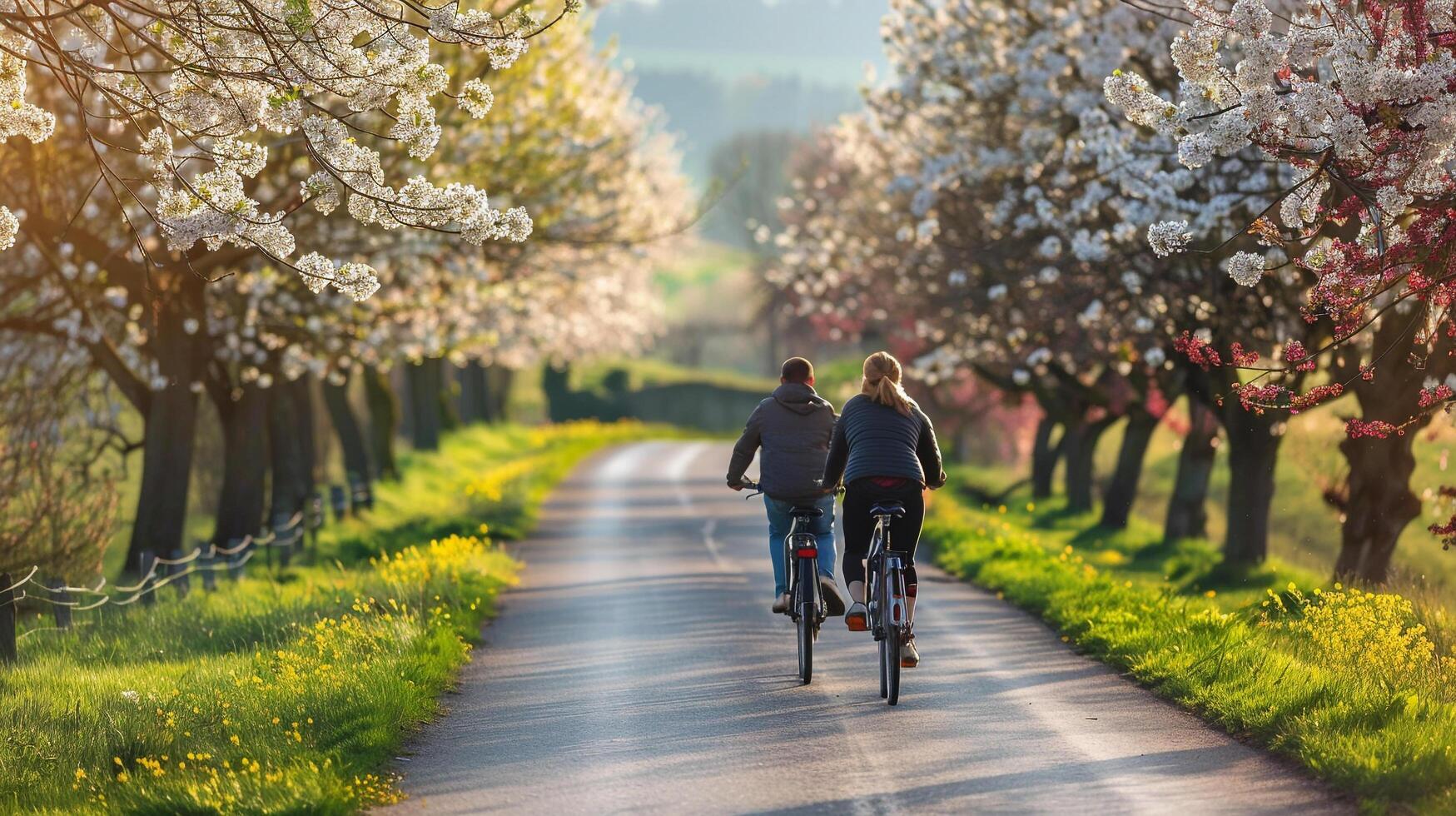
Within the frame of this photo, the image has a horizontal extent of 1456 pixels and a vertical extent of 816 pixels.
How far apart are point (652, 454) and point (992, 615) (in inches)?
1266

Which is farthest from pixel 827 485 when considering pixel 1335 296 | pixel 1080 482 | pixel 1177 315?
pixel 1080 482

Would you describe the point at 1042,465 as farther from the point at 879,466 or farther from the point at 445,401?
the point at 879,466

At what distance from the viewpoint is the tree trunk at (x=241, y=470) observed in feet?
73.3

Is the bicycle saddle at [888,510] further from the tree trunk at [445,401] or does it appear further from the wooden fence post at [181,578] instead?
the tree trunk at [445,401]

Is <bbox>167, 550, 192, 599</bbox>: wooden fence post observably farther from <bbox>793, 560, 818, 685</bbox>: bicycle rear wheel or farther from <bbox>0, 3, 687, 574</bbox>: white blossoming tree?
<bbox>793, 560, 818, 685</bbox>: bicycle rear wheel

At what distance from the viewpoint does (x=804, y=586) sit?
11.1 meters

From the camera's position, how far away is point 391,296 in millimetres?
22969

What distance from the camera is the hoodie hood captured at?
11.8 metres

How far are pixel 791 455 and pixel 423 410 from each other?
28168mm

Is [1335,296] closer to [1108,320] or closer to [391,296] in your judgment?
[1108,320]

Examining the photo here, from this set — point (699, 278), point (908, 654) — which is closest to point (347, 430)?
point (908, 654)

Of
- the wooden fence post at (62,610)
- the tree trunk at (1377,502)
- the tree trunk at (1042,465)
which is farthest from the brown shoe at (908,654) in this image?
the tree trunk at (1042,465)

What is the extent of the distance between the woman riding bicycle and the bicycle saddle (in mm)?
51

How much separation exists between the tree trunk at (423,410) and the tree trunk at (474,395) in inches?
473
